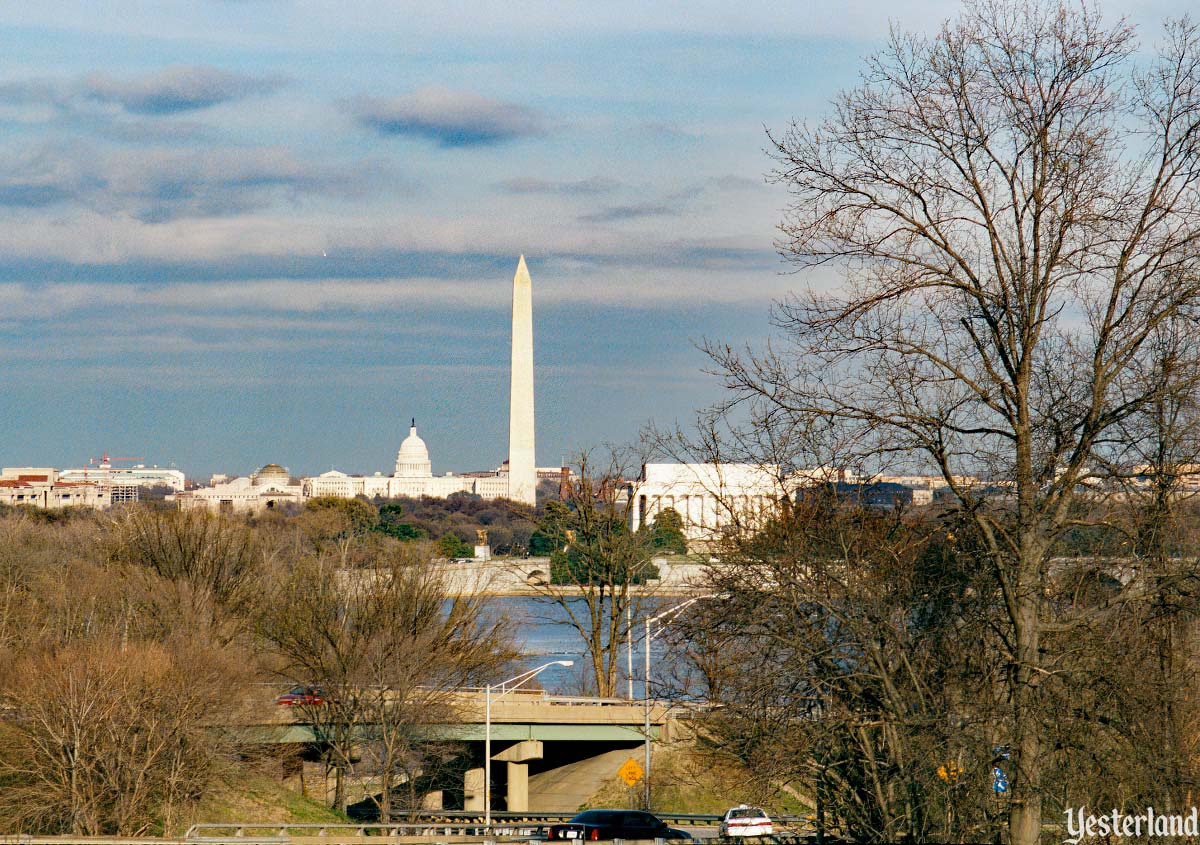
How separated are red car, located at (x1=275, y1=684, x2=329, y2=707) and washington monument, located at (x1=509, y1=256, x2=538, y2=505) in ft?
263

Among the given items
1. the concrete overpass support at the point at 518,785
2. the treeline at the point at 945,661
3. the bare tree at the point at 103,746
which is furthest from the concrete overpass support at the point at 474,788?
the treeline at the point at 945,661

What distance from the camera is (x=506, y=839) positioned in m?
26.7

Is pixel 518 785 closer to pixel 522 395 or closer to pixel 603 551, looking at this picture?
pixel 603 551

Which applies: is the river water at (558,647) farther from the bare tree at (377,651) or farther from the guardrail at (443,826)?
the guardrail at (443,826)

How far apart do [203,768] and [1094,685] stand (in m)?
23.9

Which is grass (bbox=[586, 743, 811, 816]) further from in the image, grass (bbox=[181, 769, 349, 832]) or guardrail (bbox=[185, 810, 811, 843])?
grass (bbox=[181, 769, 349, 832])

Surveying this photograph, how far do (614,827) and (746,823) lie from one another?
2708 millimetres

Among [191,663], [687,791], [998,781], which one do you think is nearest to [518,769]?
[687,791]

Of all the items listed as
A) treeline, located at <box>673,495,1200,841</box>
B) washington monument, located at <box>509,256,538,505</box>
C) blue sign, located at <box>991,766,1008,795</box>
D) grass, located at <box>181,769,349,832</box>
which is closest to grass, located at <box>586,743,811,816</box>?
grass, located at <box>181,769,349,832</box>

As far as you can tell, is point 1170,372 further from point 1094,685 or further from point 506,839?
point 506,839

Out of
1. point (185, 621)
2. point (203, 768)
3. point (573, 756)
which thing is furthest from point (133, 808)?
point (573, 756)

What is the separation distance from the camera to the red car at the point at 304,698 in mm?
37125

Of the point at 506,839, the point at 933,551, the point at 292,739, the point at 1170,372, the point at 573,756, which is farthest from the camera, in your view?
the point at 573,756

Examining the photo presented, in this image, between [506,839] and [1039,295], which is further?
[506,839]
